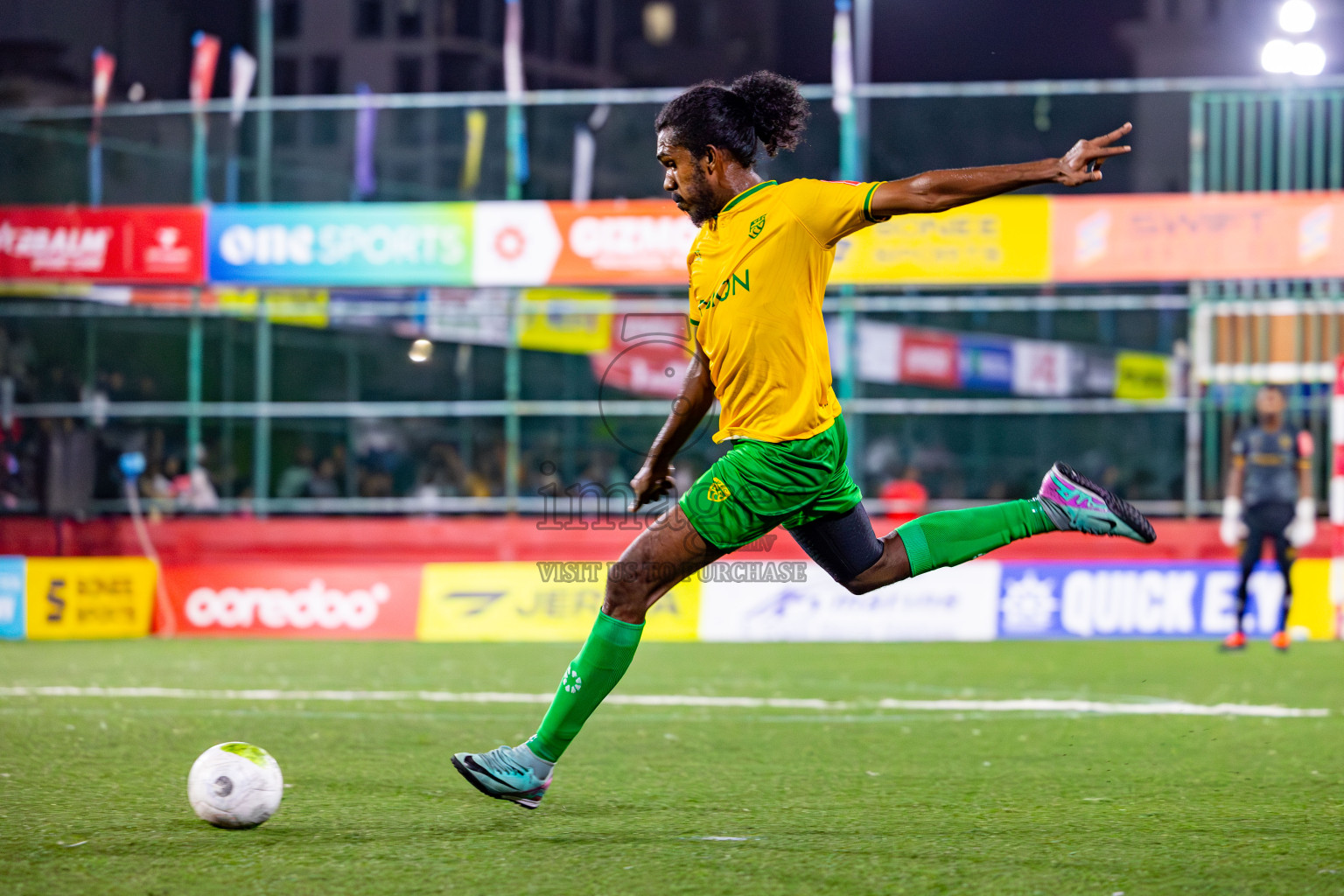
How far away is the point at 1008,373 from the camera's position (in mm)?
32938

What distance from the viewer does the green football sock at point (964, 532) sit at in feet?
16.3

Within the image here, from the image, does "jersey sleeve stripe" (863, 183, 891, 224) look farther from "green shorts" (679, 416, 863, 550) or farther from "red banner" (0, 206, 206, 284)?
"red banner" (0, 206, 206, 284)

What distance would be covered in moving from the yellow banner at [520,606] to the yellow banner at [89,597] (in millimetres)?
2616

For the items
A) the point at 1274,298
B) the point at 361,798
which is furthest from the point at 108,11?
the point at 361,798

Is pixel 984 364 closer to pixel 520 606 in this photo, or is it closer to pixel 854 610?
pixel 854 610

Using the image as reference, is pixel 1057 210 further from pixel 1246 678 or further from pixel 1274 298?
pixel 1246 678

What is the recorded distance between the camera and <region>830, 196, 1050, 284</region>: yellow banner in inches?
565

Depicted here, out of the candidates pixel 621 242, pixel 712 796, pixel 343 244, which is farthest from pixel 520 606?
pixel 712 796

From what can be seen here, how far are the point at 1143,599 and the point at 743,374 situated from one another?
383 inches

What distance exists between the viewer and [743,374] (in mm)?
4586

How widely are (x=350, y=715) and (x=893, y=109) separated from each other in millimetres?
30814

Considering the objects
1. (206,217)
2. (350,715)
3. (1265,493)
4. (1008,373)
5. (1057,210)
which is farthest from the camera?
(1008,373)

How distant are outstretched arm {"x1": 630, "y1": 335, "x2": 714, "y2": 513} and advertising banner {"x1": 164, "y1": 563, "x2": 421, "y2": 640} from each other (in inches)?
355

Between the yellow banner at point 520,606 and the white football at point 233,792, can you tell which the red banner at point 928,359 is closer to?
the yellow banner at point 520,606
